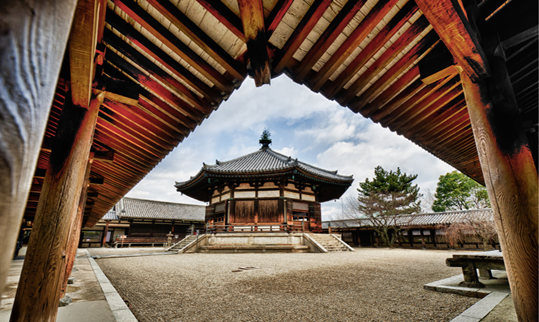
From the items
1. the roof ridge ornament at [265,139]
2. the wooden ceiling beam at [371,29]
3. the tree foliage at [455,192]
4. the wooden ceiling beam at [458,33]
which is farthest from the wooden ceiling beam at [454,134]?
the tree foliage at [455,192]

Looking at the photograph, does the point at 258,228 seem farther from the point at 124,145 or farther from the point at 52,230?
the point at 52,230

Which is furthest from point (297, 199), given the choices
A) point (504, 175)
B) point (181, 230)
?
point (181, 230)

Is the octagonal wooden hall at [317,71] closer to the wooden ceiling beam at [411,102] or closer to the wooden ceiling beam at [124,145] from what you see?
the wooden ceiling beam at [411,102]

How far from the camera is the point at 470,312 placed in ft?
9.86

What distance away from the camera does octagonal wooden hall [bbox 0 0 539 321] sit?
82.1 inches

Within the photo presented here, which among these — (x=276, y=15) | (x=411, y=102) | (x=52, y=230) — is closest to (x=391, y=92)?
(x=411, y=102)

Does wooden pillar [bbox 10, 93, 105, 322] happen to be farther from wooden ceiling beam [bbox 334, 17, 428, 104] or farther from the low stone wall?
the low stone wall

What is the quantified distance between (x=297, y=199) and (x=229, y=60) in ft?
45.6

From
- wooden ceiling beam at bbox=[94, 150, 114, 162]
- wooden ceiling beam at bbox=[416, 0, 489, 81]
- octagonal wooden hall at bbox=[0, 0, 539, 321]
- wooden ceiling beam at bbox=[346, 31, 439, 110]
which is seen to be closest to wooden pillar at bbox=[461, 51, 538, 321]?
octagonal wooden hall at bbox=[0, 0, 539, 321]

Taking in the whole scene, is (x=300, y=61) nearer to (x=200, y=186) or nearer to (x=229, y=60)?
(x=229, y=60)

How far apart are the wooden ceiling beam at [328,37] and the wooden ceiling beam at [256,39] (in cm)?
47

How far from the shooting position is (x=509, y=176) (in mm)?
2113

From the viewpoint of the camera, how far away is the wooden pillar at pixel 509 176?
1945 mm

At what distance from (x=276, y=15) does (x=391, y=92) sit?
1.96m
